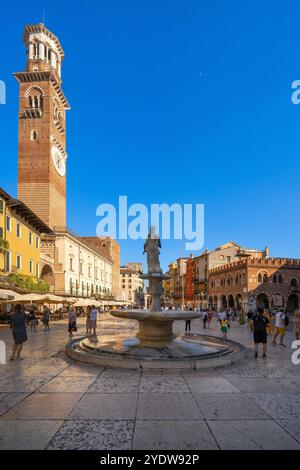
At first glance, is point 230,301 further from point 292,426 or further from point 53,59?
point 292,426

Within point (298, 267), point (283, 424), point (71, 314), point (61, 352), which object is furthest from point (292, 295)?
point (283, 424)

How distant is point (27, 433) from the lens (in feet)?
16.1

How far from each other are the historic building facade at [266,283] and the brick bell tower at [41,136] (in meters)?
32.7

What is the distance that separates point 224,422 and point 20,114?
67.3 m

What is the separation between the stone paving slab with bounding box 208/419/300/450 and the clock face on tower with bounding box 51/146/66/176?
6230 cm

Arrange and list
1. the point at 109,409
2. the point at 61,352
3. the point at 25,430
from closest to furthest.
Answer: the point at 25,430, the point at 109,409, the point at 61,352

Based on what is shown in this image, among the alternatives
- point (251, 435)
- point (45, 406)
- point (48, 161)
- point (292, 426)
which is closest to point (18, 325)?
point (45, 406)

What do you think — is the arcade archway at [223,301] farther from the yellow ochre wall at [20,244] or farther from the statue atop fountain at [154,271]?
the statue atop fountain at [154,271]

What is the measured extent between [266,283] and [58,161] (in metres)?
43.1

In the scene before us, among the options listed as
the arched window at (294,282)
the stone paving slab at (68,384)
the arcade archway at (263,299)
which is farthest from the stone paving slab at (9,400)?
the arched window at (294,282)

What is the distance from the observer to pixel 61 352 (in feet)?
40.3

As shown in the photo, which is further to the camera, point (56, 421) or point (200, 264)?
point (200, 264)

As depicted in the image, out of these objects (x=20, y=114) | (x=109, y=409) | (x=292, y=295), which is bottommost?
(x=292, y=295)
